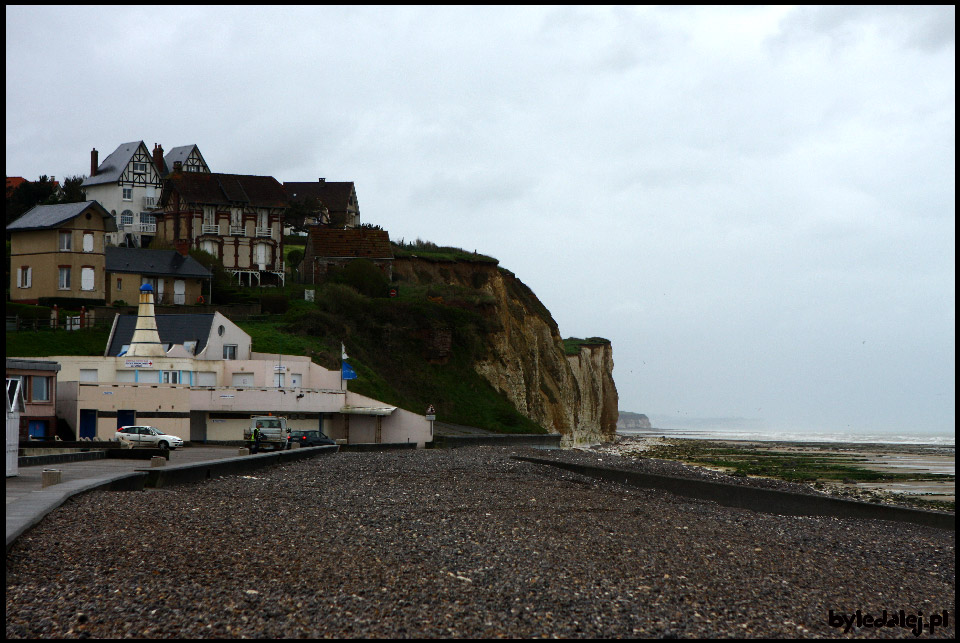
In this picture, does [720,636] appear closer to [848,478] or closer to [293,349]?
[848,478]

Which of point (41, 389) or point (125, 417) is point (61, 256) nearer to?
point (125, 417)

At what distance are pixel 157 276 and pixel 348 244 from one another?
21319 mm

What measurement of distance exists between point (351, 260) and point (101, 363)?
39.0m

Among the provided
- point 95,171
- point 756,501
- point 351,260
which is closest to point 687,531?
point 756,501

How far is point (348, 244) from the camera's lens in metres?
88.3

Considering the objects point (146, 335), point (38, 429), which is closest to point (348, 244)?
point (146, 335)

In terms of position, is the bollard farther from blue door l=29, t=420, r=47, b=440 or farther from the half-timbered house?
the half-timbered house

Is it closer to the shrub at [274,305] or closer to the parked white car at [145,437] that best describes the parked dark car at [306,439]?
the parked white car at [145,437]

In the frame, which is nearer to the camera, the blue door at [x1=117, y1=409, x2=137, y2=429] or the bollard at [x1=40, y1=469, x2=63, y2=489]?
the bollard at [x1=40, y1=469, x2=63, y2=489]

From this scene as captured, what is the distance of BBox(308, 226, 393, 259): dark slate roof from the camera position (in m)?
87.4

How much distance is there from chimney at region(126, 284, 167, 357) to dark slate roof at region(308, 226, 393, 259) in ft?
124

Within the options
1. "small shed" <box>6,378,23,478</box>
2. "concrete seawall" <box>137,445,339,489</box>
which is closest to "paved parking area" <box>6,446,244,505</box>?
"small shed" <box>6,378,23,478</box>

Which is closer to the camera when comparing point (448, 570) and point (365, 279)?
point (448, 570)

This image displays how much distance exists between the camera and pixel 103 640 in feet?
26.9
